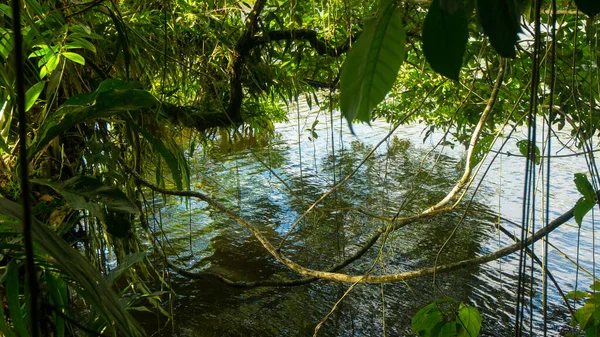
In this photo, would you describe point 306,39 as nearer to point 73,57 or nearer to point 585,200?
point 73,57

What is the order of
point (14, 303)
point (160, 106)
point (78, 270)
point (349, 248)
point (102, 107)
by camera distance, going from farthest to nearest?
1. point (349, 248)
2. point (160, 106)
3. point (102, 107)
4. point (14, 303)
5. point (78, 270)

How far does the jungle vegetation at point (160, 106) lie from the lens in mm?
283

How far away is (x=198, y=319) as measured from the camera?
2424mm

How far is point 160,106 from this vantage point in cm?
151

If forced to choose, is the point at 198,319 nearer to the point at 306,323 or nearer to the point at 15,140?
the point at 306,323

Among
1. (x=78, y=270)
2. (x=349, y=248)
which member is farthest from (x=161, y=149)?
(x=349, y=248)

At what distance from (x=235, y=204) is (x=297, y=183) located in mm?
747

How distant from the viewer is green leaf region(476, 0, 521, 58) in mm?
252

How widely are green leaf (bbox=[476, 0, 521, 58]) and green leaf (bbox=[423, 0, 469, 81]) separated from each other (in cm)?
2

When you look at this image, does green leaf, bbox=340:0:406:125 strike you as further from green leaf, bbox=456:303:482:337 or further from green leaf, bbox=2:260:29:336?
green leaf, bbox=456:303:482:337

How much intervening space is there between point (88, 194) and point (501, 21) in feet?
2.61

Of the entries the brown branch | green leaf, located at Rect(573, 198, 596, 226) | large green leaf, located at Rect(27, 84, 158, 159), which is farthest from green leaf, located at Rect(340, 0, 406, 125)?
the brown branch

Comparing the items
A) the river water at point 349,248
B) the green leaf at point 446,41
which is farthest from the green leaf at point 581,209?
the green leaf at point 446,41

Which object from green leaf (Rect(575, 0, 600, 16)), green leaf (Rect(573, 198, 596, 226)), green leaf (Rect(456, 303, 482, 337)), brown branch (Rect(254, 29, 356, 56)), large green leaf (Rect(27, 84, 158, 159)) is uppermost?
brown branch (Rect(254, 29, 356, 56))
